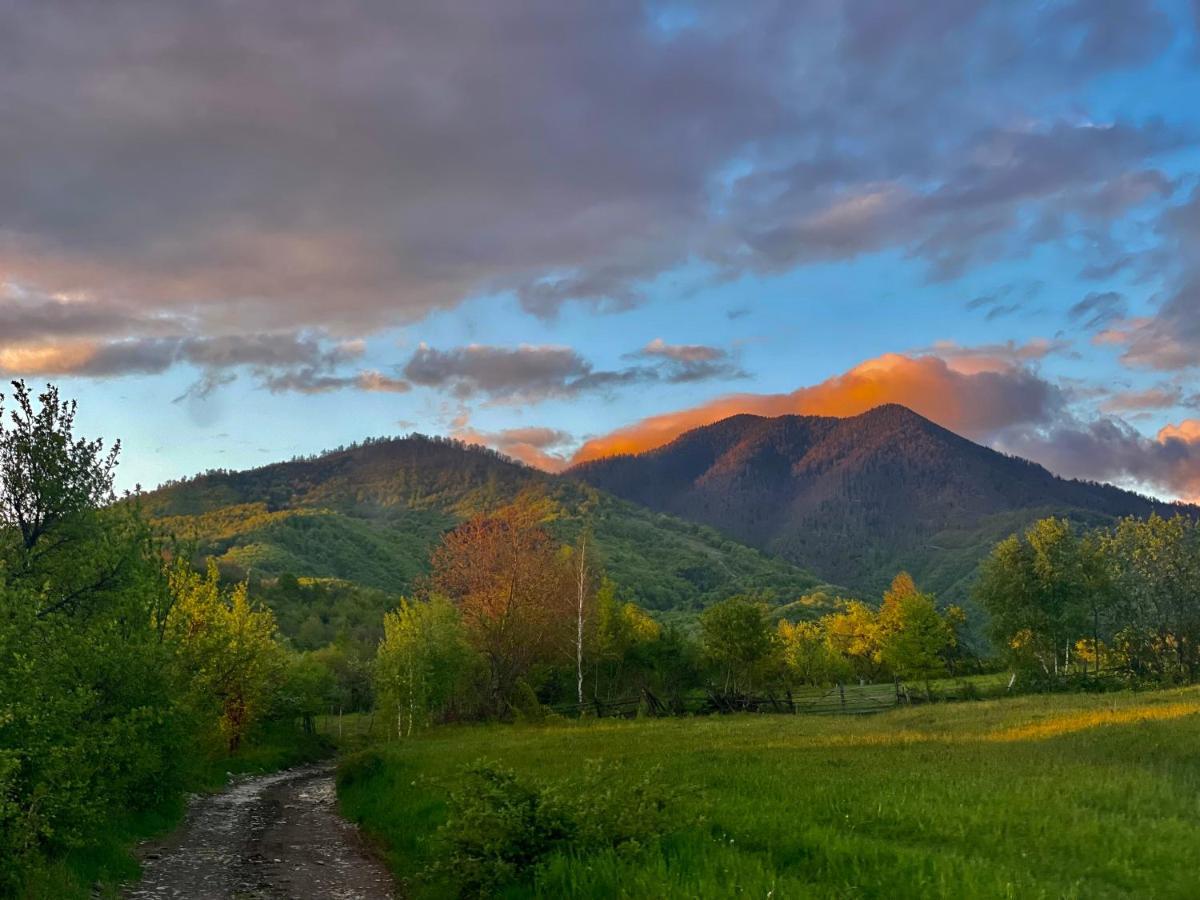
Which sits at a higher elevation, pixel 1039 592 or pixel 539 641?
pixel 1039 592

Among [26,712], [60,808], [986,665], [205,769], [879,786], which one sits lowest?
[986,665]

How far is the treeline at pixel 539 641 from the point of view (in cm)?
6156

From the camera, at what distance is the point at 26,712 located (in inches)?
543

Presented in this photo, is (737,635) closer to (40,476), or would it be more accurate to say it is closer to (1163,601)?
(1163,601)

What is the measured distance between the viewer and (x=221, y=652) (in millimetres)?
45031

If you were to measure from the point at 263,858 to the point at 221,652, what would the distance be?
2654cm

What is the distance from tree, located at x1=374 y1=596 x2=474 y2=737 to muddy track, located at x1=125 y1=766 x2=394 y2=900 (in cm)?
2527

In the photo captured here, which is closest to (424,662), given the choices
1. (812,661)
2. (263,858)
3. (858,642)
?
(263,858)

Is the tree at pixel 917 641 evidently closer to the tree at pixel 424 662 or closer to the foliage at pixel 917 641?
the foliage at pixel 917 641

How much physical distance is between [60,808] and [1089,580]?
78827 millimetres

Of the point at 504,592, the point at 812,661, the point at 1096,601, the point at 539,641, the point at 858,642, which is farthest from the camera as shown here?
the point at 858,642

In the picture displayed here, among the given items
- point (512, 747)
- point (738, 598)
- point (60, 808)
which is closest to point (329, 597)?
point (738, 598)

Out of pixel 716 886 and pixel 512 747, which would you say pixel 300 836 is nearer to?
pixel 512 747

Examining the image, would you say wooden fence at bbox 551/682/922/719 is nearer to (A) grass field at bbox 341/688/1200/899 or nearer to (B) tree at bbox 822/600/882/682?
(A) grass field at bbox 341/688/1200/899
